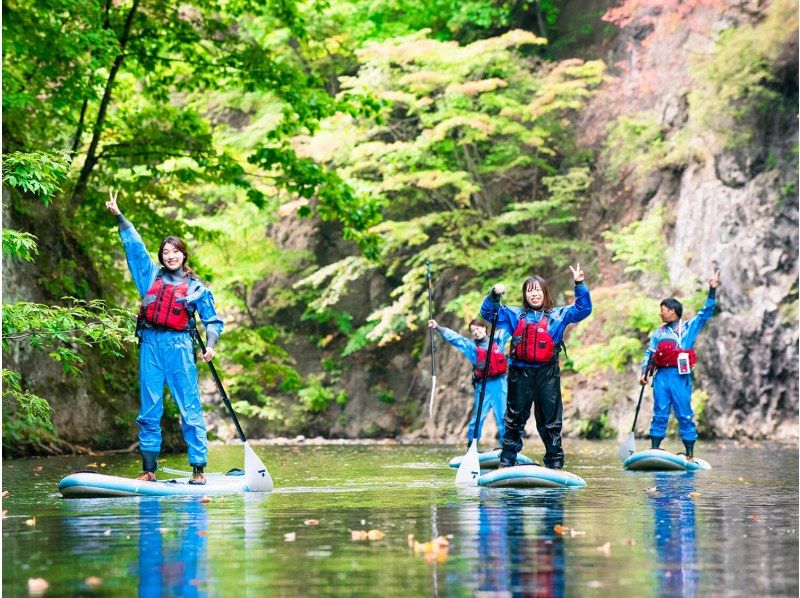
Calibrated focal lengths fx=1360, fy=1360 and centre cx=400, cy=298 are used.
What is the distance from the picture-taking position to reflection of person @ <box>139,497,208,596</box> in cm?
579

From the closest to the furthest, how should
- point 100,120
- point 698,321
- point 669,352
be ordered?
point 698,321 < point 669,352 < point 100,120

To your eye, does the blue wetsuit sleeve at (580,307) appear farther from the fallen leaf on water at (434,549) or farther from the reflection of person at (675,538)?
the fallen leaf on water at (434,549)

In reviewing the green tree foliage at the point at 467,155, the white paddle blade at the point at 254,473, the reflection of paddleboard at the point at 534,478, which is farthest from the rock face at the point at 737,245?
the white paddle blade at the point at 254,473

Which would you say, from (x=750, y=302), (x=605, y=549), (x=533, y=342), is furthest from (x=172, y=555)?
(x=750, y=302)

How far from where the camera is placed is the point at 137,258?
37.4 ft

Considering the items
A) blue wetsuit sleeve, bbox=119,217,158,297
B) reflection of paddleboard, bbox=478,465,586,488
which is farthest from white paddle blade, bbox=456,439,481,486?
blue wetsuit sleeve, bbox=119,217,158,297

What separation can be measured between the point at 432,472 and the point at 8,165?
615 cm

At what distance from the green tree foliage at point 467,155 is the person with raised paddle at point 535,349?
17898 millimetres

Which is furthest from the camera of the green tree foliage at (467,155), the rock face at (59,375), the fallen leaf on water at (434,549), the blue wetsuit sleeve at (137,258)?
the green tree foliage at (467,155)

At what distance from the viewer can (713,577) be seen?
602 centimetres

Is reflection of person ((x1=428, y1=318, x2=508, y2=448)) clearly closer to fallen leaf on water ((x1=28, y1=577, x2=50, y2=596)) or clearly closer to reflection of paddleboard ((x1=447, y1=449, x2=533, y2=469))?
reflection of paddleboard ((x1=447, y1=449, x2=533, y2=469))

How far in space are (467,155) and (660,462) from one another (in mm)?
19327

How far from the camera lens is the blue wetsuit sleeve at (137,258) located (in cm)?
1137

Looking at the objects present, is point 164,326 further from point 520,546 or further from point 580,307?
point 520,546
